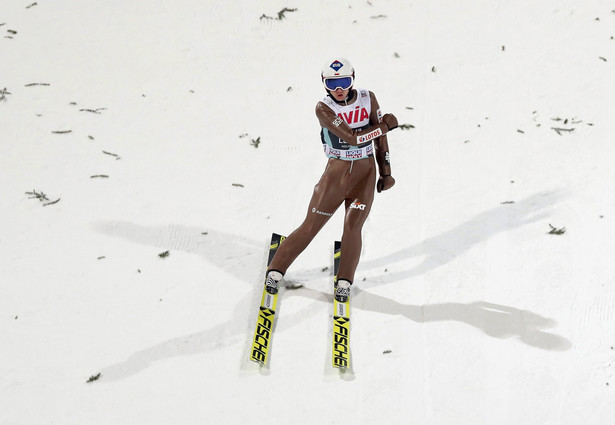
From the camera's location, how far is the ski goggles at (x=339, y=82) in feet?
20.4

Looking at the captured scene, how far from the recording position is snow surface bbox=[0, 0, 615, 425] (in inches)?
243

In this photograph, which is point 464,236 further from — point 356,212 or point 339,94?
point 339,94

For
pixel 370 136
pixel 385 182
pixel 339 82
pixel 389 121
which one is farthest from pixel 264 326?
pixel 339 82

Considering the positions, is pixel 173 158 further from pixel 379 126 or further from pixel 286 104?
pixel 379 126

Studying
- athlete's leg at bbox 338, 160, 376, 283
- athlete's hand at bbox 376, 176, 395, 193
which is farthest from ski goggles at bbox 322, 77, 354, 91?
athlete's hand at bbox 376, 176, 395, 193

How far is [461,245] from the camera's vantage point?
24.6ft

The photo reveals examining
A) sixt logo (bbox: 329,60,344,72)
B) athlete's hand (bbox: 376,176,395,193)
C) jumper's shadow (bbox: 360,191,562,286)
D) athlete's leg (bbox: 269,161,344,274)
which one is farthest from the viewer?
jumper's shadow (bbox: 360,191,562,286)

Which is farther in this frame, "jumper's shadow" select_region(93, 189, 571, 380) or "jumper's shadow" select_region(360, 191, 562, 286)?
"jumper's shadow" select_region(360, 191, 562, 286)

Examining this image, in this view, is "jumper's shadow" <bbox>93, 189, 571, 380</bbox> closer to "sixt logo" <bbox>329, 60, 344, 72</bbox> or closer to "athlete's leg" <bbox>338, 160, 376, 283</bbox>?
"athlete's leg" <bbox>338, 160, 376, 283</bbox>

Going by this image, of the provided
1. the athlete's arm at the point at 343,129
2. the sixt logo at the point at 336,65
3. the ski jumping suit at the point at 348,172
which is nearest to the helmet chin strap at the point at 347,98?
the ski jumping suit at the point at 348,172

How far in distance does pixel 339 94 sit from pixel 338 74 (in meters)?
0.20

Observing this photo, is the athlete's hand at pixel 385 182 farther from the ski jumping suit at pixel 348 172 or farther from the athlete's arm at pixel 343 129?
the athlete's arm at pixel 343 129

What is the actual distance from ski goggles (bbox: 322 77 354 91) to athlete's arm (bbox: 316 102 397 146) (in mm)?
203

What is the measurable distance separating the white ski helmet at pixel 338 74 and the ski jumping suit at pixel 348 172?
0.19 metres
